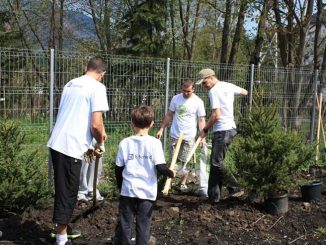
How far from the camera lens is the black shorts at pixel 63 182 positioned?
4.73m

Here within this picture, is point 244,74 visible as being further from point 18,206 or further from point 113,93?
point 18,206

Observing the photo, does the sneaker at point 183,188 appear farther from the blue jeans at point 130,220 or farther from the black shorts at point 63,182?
the blue jeans at point 130,220

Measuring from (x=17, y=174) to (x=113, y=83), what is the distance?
3.26m

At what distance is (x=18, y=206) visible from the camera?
5727mm

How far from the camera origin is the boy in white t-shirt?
4.27 m

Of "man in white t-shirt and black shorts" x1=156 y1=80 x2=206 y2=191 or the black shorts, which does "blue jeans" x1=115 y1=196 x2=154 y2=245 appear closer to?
the black shorts

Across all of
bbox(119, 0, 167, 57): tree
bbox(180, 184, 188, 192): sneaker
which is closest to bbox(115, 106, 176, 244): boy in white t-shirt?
bbox(180, 184, 188, 192): sneaker

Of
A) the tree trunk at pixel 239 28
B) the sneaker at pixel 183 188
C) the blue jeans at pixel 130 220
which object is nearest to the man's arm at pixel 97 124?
the blue jeans at pixel 130 220

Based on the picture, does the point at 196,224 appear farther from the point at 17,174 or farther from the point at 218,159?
the point at 17,174

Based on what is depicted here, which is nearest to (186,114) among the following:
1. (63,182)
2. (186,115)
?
(186,115)

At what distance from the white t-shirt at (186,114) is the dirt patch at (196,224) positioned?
133 centimetres

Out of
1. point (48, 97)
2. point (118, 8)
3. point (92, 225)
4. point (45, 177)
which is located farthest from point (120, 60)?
point (118, 8)

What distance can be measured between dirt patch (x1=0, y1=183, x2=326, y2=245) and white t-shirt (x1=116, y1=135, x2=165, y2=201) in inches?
36.7

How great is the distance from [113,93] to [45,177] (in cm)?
286
